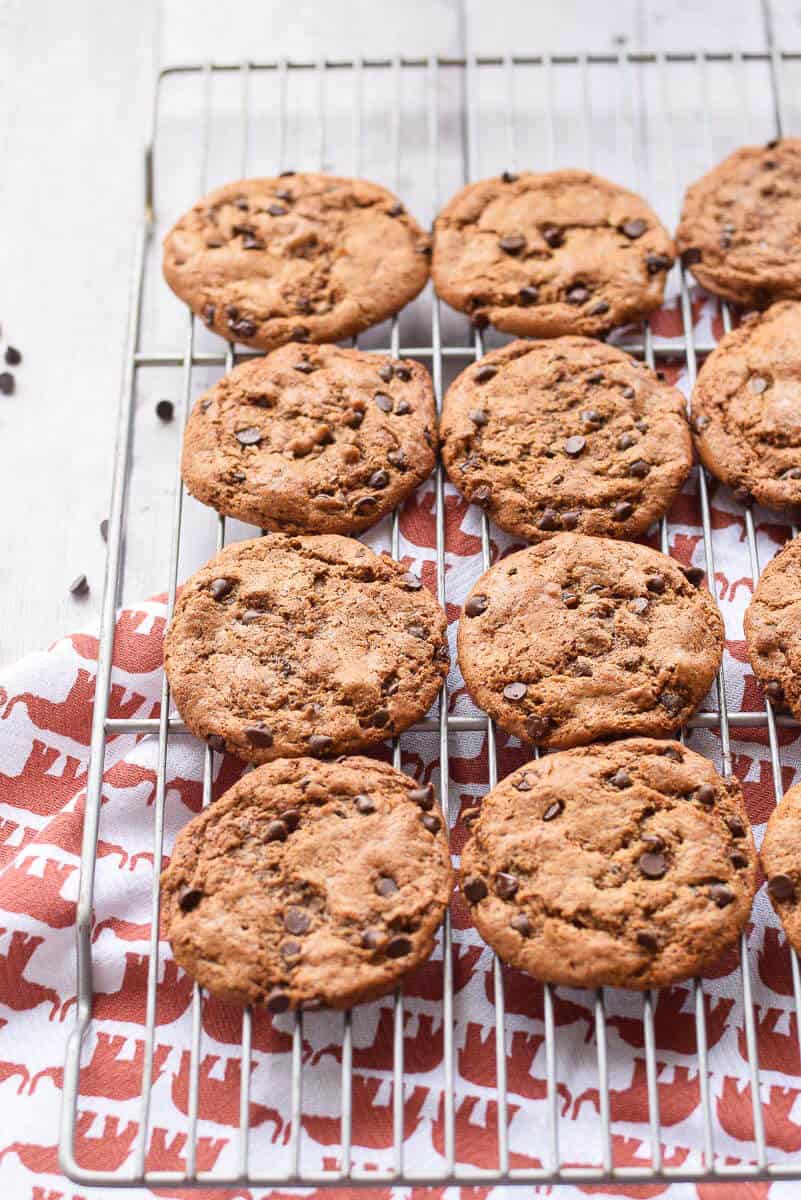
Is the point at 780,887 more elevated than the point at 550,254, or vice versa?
the point at 550,254

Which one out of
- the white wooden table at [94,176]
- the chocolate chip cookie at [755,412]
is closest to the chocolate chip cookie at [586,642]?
the chocolate chip cookie at [755,412]

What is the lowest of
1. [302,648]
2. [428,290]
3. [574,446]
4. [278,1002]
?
[278,1002]

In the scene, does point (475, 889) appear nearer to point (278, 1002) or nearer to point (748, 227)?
point (278, 1002)

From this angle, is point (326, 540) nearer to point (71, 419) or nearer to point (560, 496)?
point (560, 496)

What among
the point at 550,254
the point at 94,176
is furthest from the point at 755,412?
the point at 94,176

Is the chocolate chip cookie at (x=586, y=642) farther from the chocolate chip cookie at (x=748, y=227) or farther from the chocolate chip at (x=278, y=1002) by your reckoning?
the chocolate chip cookie at (x=748, y=227)

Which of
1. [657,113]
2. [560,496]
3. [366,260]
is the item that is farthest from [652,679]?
[657,113]
